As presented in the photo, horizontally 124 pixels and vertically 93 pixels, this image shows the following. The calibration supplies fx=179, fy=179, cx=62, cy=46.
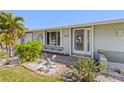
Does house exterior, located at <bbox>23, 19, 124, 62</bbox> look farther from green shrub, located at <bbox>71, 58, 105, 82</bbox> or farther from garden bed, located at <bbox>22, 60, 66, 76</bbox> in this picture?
garden bed, located at <bbox>22, 60, 66, 76</bbox>

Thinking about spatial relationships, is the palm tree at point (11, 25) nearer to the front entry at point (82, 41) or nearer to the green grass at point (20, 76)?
the front entry at point (82, 41)

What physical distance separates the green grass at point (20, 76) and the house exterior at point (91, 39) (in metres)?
5.75

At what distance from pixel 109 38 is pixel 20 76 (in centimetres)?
727

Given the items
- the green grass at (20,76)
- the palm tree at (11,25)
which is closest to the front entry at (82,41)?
the green grass at (20,76)

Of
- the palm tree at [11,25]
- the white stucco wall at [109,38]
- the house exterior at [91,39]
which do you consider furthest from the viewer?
the palm tree at [11,25]

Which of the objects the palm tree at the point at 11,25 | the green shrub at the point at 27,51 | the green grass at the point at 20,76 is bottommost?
the green grass at the point at 20,76

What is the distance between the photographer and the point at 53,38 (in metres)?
20.5

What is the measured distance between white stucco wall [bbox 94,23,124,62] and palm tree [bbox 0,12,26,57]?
9.51 metres

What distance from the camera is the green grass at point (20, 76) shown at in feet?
28.4

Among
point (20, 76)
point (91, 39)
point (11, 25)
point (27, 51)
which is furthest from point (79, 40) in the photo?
point (11, 25)

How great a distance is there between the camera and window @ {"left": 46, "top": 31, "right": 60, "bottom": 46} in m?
19.6

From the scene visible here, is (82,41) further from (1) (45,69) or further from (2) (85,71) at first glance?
(2) (85,71)
